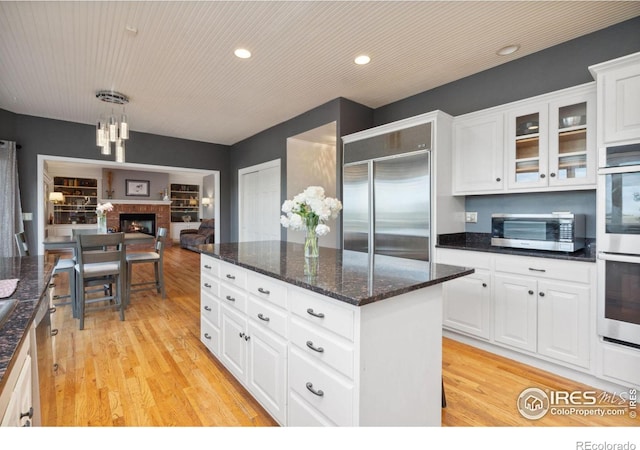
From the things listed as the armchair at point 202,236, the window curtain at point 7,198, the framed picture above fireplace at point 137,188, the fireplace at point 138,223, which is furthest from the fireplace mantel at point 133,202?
the window curtain at point 7,198

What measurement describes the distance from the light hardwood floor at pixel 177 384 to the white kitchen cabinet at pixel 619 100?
1.71 metres

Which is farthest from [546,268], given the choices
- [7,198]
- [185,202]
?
[185,202]

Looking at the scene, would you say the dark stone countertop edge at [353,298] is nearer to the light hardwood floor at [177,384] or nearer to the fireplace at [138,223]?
the light hardwood floor at [177,384]

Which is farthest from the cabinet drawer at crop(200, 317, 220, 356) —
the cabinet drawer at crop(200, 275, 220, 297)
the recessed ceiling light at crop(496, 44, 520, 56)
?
the recessed ceiling light at crop(496, 44, 520, 56)

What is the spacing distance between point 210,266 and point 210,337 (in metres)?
0.58

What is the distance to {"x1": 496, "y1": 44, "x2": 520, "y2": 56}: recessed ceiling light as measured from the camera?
2.61 meters

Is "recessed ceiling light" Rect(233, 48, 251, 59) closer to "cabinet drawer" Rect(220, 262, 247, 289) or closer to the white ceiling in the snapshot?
the white ceiling

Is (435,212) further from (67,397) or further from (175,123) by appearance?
(175,123)

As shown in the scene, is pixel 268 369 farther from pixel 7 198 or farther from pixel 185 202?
pixel 185 202

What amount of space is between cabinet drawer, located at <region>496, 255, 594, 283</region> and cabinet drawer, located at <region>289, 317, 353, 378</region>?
1.87 metres

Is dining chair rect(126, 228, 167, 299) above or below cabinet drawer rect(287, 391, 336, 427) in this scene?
above

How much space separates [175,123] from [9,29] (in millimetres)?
2448
